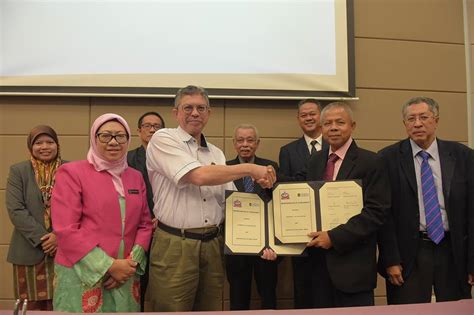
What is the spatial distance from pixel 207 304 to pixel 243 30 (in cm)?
229

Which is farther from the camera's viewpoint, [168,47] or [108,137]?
[168,47]

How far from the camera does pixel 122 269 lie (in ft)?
5.45

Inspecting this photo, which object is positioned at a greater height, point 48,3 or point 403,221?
point 48,3

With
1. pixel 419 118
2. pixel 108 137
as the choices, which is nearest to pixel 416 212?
pixel 419 118

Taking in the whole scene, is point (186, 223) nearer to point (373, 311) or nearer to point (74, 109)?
point (373, 311)

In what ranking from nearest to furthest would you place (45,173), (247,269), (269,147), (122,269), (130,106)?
(122,269), (45,173), (247,269), (130,106), (269,147)

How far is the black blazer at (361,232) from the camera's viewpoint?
1.73m

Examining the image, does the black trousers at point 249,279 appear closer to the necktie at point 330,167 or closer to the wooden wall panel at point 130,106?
the necktie at point 330,167

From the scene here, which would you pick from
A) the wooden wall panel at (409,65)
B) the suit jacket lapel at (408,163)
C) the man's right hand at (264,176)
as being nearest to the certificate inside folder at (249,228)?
the man's right hand at (264,176)

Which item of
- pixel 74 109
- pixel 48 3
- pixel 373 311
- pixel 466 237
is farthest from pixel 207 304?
pixel 48 3

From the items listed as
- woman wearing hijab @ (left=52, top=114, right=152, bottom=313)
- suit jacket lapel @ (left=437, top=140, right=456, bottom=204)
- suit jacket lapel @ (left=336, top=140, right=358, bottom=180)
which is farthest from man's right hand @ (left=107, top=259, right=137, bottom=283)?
suit jacket lapel @ (left=437, top=140, right=456, bottom=204)

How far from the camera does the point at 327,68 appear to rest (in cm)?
332

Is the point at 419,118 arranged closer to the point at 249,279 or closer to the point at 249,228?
the point at 249,228

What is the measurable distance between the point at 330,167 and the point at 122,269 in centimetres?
112
